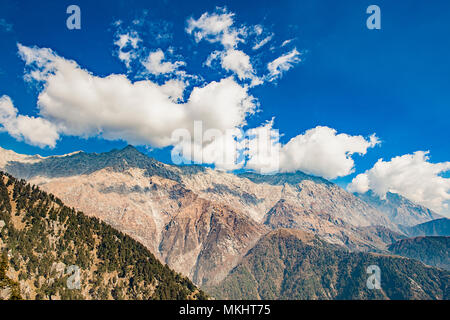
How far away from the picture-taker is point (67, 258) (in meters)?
168

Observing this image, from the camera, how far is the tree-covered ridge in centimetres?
14938

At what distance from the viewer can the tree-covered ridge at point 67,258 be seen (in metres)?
149

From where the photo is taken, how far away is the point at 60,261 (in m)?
165
